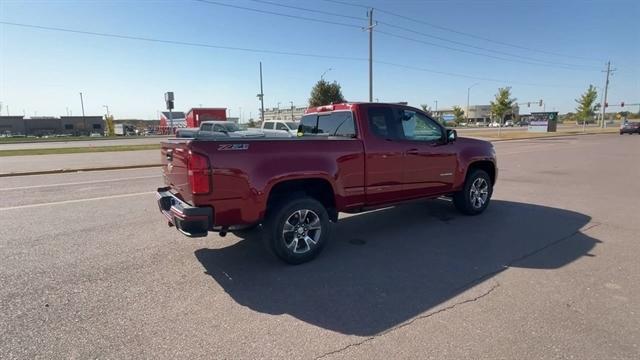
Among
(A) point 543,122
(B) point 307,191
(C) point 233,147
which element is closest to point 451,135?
(B) point 307,191

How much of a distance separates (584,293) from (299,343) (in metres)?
2.88

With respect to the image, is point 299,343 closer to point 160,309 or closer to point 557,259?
point 160,309

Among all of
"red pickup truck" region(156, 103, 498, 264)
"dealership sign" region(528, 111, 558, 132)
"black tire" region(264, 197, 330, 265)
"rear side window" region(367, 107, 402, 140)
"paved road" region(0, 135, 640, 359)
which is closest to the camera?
"paved road" region(0, 135, 640, 359)

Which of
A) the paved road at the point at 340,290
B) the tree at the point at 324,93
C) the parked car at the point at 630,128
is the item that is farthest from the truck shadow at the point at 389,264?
the parked car at the point at 630,128

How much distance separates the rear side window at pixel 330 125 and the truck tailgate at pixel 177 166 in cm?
216

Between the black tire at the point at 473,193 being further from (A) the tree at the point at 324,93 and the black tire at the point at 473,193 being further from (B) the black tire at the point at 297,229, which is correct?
(A) the tree at the point at 324,93

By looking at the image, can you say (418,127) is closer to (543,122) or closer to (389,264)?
(389,264)

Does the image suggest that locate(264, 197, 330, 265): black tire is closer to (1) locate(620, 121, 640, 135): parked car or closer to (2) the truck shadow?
(2) the truck shadow

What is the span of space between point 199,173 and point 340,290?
1.85 meters

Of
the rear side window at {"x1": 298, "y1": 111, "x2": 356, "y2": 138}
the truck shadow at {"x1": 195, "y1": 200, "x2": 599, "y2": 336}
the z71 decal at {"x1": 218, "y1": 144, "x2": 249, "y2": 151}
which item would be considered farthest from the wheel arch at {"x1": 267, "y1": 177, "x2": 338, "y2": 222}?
the rear side window at {"x1": 298, "y1": 111, "x2": 356, "y2": 138}

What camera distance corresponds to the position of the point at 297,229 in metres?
4.27

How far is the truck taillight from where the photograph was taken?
351cm

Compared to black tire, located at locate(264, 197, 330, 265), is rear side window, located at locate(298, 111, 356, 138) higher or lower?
higher

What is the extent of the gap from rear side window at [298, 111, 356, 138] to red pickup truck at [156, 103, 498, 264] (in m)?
0.02
